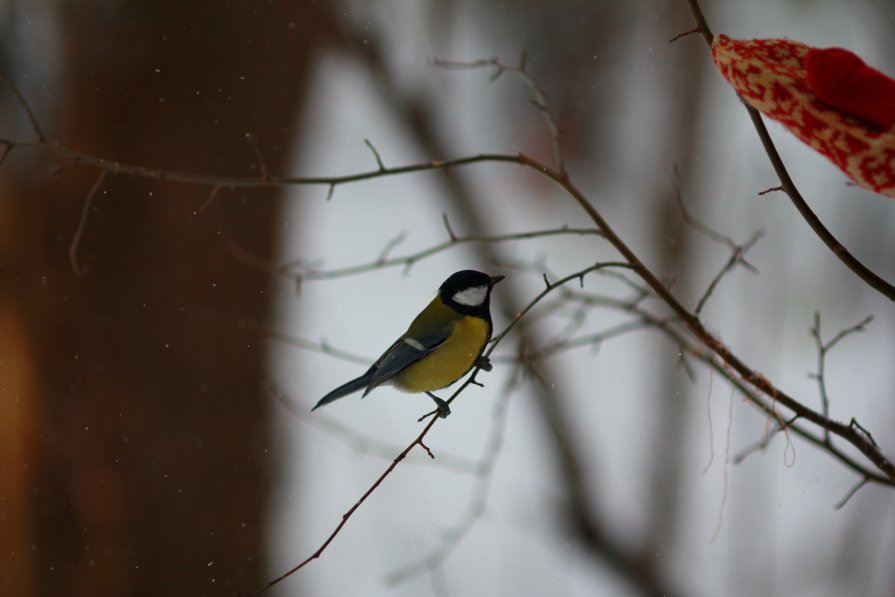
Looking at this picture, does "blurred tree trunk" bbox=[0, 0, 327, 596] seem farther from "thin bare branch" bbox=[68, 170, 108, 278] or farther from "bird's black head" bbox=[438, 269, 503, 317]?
"bird's black head" bbox=[438, 269, 503, 317]

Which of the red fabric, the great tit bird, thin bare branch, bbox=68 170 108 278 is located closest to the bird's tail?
the great tit bird

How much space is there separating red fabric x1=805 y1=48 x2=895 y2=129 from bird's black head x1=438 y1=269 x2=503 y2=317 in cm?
21

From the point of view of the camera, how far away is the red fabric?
0.43m

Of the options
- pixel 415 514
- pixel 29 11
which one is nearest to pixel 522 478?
pixel 415 514

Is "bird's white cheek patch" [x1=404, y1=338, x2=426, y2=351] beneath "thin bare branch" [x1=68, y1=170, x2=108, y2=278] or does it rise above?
beneath

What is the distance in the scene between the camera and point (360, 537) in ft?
2.73

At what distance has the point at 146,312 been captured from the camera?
925 millimetres

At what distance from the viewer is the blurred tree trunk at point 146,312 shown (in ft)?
2.96

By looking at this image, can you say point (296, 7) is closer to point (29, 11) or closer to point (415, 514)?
point (29, 11)

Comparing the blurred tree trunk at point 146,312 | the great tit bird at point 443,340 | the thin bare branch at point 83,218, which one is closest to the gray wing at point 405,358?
the great tit bird at point 443,340

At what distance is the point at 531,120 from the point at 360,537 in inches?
27.3

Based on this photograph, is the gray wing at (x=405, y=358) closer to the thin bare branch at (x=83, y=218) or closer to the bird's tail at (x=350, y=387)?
the bird's tail at (x=350, y=387)

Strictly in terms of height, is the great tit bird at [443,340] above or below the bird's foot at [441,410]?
above

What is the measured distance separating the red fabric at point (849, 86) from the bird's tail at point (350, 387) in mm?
306
